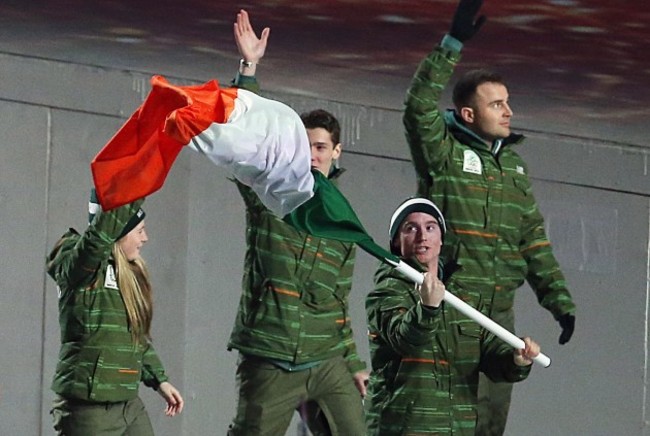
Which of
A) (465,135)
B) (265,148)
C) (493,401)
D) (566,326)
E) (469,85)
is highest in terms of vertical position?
(469,85)

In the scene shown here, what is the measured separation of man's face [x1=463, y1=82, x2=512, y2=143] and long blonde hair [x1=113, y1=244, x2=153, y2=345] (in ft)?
4.35

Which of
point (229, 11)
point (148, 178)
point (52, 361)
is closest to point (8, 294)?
point (52, 361)

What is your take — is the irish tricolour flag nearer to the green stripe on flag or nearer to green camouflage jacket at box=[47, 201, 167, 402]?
the green stripe on flag

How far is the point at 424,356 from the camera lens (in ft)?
20.2

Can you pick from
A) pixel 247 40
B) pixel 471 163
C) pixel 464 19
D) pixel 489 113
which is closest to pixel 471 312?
pixel 471 163

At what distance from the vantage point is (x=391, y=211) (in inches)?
333

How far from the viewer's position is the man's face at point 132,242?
6883 mm

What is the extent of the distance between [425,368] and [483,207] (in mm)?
640

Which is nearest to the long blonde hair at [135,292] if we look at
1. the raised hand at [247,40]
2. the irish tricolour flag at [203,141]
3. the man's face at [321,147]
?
the man's face at [321,147]

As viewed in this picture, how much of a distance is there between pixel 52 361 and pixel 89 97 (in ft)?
3.80

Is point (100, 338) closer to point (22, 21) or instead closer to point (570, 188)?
point (22, 21)

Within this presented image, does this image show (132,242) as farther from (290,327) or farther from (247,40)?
(247,40)

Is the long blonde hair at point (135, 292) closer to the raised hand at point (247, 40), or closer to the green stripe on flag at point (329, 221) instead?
the raised hand at point (247, 40)

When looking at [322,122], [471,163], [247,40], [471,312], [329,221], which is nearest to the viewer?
[329,221]
